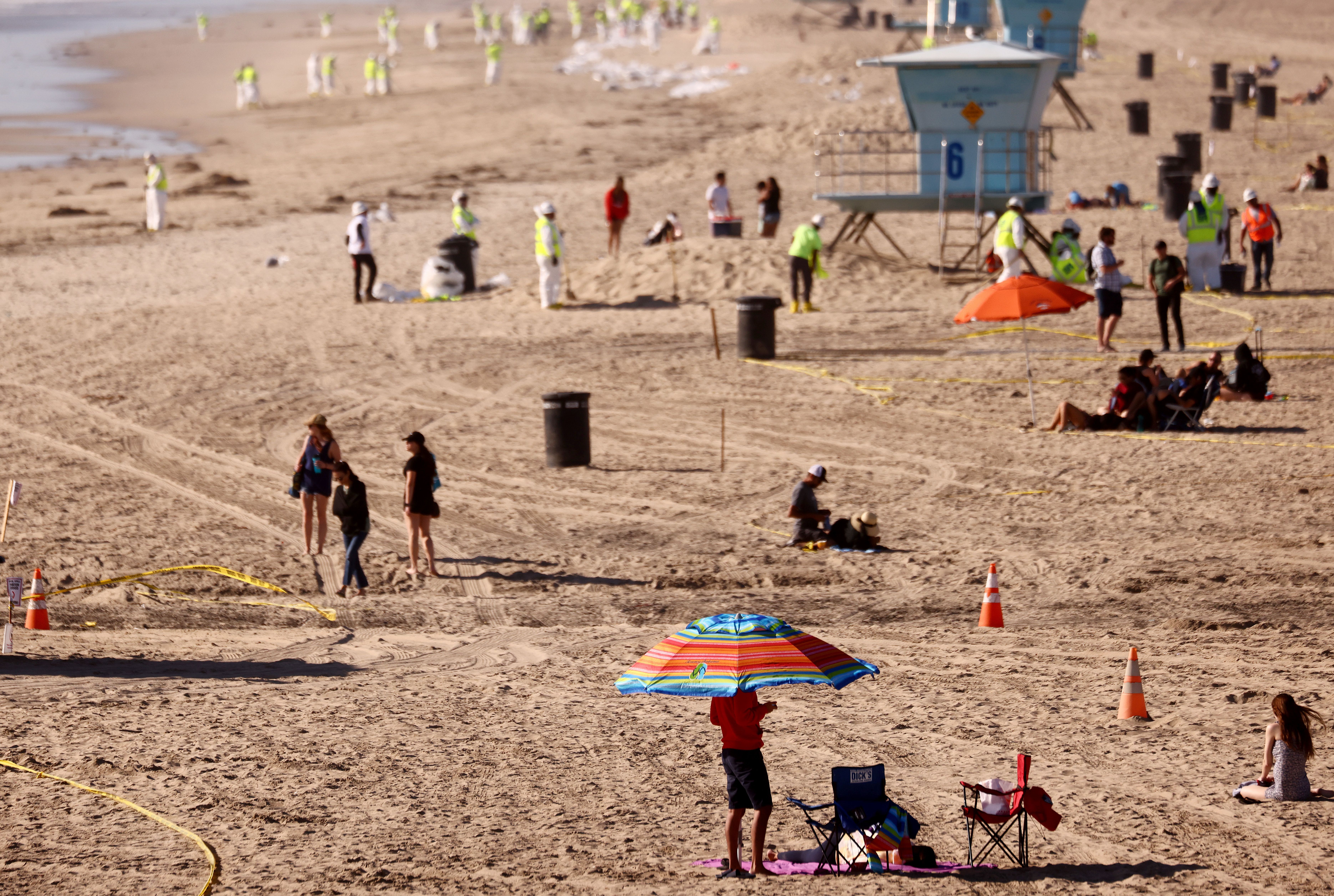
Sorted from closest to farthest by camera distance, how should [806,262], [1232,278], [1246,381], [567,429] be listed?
[567,429]
[1246,381]
[806,262]
[1232,278]

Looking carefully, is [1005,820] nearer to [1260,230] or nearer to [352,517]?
[352,517]

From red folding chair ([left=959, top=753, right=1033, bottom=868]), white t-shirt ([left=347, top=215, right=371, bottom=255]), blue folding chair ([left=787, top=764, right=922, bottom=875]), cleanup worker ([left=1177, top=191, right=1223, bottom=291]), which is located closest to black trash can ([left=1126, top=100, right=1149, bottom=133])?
cleanup worker ([left=1177, top=191, right=1223, bottom=291])

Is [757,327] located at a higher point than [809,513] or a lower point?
higher

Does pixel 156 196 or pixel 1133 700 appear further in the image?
pixel 156 196

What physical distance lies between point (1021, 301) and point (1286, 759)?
29.0ft

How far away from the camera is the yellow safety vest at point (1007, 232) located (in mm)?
22828

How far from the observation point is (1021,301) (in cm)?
1672

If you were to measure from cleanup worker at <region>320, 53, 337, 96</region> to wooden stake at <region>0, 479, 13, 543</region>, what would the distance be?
50905mm

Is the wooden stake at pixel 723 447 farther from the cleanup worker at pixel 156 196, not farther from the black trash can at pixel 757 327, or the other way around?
the cleanup worker at pixel 156 196

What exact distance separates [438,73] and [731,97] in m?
18.8

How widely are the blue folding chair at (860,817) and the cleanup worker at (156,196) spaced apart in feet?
90.3

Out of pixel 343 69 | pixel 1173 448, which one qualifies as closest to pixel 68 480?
pixel 1173 448

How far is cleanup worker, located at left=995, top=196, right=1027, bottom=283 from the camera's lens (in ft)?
75.0

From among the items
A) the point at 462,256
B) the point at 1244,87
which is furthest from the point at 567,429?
the point at 1244,87
